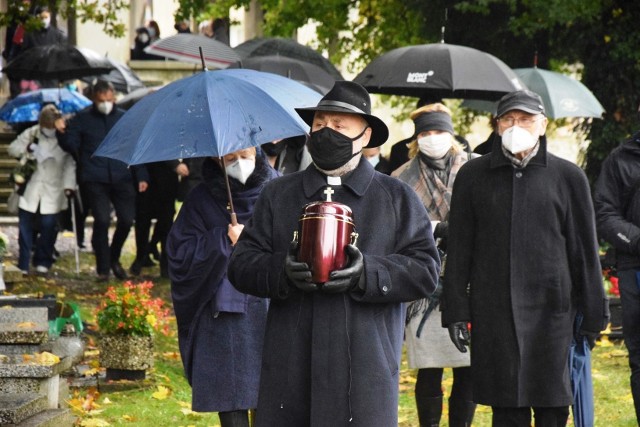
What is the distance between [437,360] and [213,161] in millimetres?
1883

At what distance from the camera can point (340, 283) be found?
540 cm

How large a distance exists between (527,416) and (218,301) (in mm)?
1668

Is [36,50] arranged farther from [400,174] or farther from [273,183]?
[273,183]

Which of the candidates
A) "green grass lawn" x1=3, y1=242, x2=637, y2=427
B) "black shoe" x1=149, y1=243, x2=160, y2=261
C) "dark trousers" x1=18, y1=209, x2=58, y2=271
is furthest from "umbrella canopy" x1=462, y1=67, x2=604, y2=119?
"dark trousers" x1=18, y1=209, x2=58, y2=271

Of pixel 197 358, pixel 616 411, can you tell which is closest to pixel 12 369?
pixel 197 358

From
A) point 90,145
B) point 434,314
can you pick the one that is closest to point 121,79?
point 90,145

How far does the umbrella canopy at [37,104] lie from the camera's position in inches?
782

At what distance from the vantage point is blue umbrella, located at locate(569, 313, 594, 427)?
23.8 ft

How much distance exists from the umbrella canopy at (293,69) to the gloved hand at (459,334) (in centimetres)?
821

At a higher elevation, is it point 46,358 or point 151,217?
point 151,217

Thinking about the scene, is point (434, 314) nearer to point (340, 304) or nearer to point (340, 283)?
point (340, 304)

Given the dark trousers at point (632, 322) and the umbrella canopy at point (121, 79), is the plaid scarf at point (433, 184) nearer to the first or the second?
the dark trousers at point (632, 322)

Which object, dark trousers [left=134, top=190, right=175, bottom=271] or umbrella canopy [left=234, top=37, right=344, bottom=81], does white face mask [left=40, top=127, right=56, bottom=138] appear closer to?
dark trousers [left=134, top=190, right=175, bottom=271]

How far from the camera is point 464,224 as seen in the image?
7.32 m
